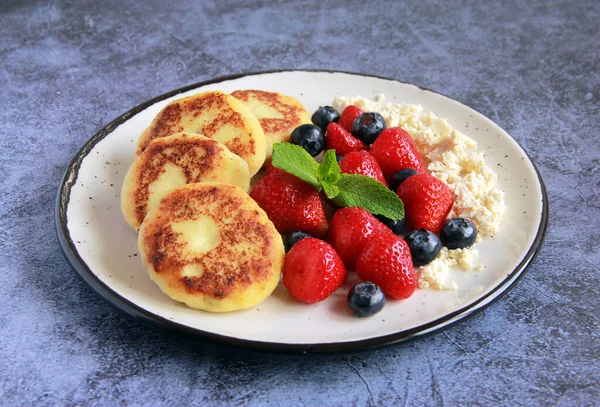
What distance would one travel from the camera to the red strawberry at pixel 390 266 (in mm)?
1986

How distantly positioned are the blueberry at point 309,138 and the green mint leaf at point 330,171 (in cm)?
30

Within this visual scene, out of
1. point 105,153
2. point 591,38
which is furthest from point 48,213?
point 591,38

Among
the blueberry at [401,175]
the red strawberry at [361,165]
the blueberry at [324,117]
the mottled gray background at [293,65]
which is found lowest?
the mottled gray background at [293,65]

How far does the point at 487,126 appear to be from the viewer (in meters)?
2.71

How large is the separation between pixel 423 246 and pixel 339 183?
0.34 m

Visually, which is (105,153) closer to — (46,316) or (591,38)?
(46,316)

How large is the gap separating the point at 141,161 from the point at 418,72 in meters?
1.73

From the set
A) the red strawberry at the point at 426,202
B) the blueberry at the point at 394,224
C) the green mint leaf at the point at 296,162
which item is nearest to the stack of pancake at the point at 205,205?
the green mint leaf at the point at 296,162

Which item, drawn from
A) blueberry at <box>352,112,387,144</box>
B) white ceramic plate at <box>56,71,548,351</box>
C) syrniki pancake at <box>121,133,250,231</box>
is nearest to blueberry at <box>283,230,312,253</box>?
white ceramic plate at <box>56,71,548,351</box>

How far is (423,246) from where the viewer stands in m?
2.10

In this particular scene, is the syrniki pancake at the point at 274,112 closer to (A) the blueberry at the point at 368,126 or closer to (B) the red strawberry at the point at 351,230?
(A) the blueberry at the point at 368,126

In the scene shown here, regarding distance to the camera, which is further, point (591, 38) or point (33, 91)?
point (591, 38)

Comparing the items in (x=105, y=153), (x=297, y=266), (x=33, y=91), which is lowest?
(x=33, y=91)

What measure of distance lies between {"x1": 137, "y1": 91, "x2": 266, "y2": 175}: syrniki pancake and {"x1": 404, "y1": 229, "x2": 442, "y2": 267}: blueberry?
61cm
